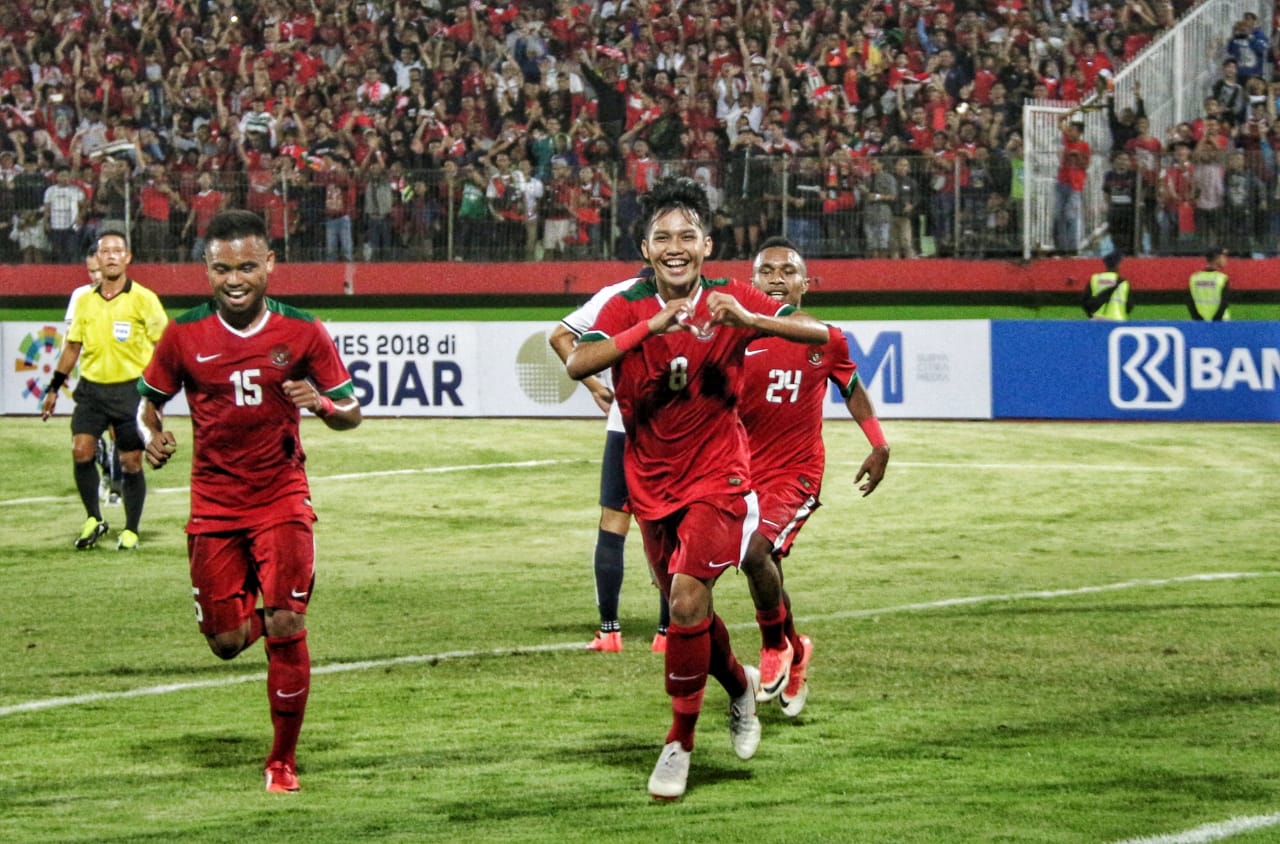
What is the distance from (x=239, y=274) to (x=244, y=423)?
1.82ft

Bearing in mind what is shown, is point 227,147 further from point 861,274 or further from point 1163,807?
point 1163,807

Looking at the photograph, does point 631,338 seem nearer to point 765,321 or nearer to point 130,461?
point 765,321

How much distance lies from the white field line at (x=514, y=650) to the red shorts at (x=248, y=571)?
173 centimetres

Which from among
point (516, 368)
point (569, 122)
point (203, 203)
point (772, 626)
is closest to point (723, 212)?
point (516, 368)

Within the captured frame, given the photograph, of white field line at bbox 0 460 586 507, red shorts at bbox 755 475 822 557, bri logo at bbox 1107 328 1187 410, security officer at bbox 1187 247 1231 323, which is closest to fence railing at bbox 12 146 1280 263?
security officer at bbox 1187 247 1231 323

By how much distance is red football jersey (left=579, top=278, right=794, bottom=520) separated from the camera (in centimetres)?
660

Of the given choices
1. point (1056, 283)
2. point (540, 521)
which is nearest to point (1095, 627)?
point (540, 521)

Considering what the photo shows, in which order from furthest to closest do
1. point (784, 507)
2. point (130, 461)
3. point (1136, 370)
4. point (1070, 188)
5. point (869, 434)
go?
point (1070, 188)
point (1136, 370)
point (130, 461)
point (869, 434)
point (784, 507)

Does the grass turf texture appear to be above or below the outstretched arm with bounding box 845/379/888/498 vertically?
below

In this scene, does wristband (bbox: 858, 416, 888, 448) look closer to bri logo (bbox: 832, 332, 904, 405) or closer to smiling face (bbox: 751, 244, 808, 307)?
smiling face (bbox: 751, 244, 808, 307)

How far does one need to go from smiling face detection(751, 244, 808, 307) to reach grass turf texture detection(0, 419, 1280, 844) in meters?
1.84

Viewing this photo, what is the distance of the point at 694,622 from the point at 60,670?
416cm

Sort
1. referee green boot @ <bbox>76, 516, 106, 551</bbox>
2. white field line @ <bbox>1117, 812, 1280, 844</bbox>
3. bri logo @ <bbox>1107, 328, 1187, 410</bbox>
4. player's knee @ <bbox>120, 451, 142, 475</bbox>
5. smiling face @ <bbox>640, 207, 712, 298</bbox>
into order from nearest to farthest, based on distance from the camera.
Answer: white field line @ <bbox>1117, 812, 1280, 844</bbox> → smiling face @ <bbox>640, 207, 712, 298</bbox> → player's knee @ <bbox>120, 451, 142, 475</bbox> → referee green boot @ <bbox>76, 516, 106, 551</bbox> → bri logo @ <bbox>1107, 328, 1187, 410</bbox>

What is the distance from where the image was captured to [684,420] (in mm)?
6684
